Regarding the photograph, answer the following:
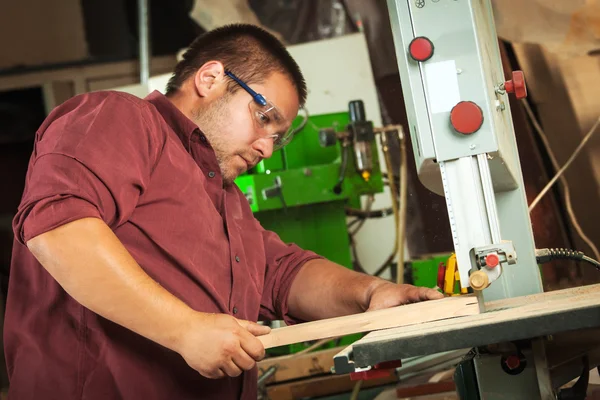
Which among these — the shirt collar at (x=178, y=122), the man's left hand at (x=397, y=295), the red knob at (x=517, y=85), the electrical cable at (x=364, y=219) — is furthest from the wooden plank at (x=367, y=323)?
the electrical cable at (x=364, y=219)

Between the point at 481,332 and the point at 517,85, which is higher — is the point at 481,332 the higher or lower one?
the lower one

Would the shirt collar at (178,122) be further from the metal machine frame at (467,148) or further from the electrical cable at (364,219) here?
the electrical cable at (364,219)

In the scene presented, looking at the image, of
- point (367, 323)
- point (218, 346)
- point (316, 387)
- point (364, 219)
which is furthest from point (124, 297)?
point (364, 219)

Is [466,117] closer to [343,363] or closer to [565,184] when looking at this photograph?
[343,363]

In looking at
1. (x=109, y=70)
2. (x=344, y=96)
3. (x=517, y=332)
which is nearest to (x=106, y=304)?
(x=517, y=332)

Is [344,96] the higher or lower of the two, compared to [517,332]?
higher

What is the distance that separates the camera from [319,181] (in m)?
2.77

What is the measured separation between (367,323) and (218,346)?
25 cm

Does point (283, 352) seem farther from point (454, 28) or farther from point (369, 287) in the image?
point (454, 28)

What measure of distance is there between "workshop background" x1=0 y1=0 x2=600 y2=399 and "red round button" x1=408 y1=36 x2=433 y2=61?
54cm

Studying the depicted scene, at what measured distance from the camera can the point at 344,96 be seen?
3.59 metres

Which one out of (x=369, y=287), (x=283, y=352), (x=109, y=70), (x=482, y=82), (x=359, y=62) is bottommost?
(x=283, y=352)

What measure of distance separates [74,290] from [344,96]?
2526 millimetres

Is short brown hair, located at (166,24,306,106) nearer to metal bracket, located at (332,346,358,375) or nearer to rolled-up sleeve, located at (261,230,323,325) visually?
rolled-up sleeve, located at (261,230,323,325)
